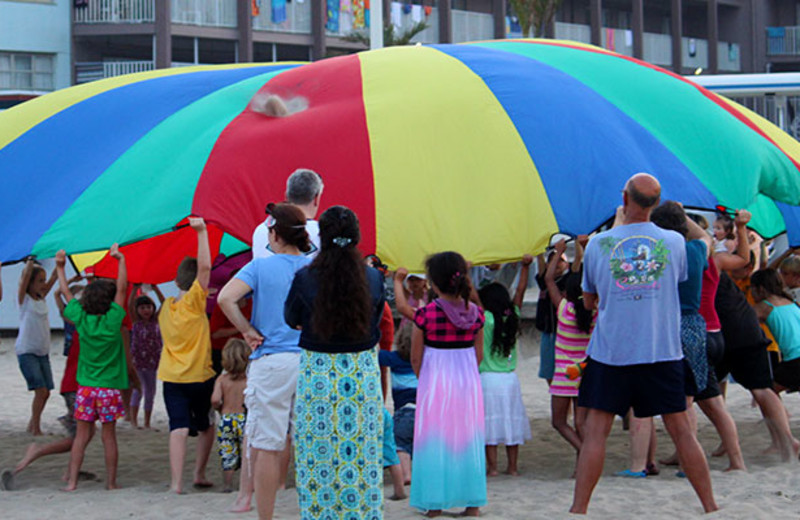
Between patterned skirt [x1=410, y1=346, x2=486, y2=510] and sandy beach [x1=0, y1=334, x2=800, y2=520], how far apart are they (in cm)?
22

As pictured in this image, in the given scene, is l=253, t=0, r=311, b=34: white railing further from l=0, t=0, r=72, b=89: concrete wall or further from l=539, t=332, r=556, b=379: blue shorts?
l=539, t=332, r=556, b=379: blue shorts

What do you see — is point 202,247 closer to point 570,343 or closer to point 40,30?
point 570,343

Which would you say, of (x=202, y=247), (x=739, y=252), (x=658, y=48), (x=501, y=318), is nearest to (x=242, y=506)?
(x=202, y=247)

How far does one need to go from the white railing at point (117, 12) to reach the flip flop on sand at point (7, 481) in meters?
18.0

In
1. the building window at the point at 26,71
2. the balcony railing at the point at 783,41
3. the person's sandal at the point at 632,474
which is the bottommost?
the person's sandal at the point at 632,474

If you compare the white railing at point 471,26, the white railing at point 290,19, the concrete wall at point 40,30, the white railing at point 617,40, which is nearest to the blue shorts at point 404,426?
the concrete wall at point 40,30

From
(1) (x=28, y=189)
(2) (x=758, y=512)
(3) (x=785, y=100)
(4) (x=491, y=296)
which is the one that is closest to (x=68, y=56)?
(3) (x=785, y=100)

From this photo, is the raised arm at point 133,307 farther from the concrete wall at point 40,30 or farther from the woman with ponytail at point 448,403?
the concrete wall at point 40,30

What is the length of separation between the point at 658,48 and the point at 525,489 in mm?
27039

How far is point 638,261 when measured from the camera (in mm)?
4434

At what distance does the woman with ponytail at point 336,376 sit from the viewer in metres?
3.93

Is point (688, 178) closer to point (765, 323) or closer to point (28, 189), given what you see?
point (765, 323)

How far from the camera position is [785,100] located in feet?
43.7

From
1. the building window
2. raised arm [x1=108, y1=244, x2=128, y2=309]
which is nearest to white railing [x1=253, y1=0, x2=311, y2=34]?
the building window
